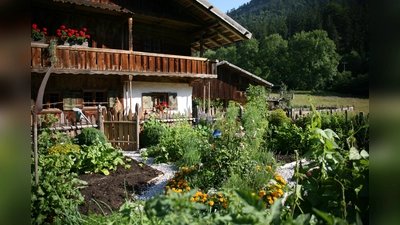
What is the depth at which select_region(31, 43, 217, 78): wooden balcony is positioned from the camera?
29.3ft

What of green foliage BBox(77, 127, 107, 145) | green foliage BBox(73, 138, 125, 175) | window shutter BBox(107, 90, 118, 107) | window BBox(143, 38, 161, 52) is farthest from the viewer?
window BBox(143, 38, 161, 52)

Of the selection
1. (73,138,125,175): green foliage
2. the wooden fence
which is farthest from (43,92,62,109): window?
(73,138,125,175): green foliage

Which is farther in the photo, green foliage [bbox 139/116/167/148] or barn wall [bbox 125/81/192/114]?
barn wall [bbox 125/81/192/114]

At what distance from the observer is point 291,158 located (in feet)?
22.8

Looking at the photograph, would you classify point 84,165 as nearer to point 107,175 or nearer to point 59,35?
point 107,175

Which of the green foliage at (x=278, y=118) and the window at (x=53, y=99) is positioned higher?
the window at (x=53, y=99)

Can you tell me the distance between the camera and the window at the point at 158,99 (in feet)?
40.4

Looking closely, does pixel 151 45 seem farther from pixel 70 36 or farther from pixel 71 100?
pixel 71 100

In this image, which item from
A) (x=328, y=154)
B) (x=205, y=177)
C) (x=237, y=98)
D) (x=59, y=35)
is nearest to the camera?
(x=328, y=154)

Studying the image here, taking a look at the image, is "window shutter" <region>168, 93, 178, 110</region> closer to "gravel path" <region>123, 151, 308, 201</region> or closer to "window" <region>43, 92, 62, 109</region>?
"window" <region>43, 92, 62, 109</region>

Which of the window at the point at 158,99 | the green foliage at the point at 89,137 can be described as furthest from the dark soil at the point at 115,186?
the window at the point at 158,99

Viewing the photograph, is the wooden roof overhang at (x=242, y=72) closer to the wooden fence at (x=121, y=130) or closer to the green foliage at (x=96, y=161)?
the wooden fence at (x=121, y=130)
